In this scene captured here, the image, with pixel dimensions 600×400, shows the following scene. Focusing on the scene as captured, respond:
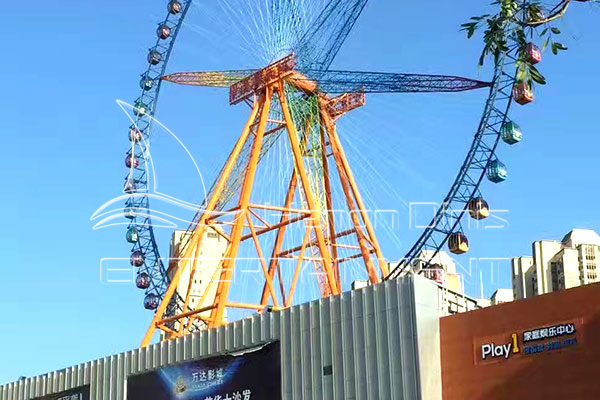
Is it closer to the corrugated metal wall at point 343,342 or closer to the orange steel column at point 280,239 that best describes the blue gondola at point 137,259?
the orange steel column at point 280,239

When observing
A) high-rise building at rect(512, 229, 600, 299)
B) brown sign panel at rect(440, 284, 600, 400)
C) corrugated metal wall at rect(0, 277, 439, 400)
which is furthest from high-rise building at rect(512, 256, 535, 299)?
brown sign panel at rect(440, 284, 600, 400)

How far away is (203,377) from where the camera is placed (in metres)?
27.0

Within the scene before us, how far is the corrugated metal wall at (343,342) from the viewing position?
21.2 metres

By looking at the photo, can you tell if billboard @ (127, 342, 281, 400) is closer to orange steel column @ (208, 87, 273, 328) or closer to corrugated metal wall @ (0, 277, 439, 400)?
corrugated metal wall @ (0, 277, 439, 400)

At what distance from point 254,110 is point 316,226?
5.75 m

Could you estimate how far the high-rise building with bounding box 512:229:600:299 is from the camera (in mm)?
93312

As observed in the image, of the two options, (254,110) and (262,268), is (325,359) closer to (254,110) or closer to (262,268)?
(262,268)

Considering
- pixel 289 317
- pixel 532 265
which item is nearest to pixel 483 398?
pixel 289 317

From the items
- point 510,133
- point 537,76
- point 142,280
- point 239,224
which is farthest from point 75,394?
point 537,76

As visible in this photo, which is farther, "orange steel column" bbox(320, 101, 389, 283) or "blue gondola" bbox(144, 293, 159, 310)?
"blue gondola" bbox(144, 293, 159, 310)

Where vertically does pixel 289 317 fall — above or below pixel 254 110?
below

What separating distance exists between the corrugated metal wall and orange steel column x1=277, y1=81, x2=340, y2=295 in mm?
6776

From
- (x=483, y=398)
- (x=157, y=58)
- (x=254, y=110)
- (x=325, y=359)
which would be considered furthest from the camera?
(x=157, y=58)

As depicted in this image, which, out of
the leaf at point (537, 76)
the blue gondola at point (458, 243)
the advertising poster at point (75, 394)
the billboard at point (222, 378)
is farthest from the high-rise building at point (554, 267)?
the leaf at point (537, 76)
